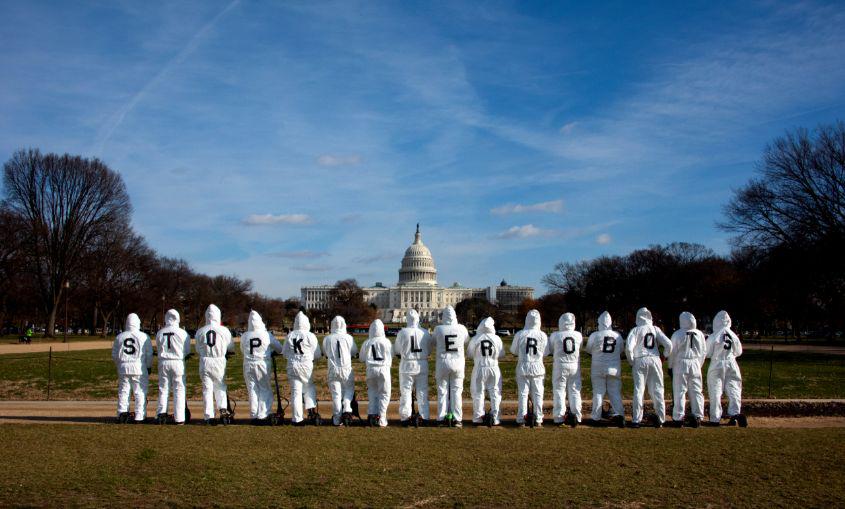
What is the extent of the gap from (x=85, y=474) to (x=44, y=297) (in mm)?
49694

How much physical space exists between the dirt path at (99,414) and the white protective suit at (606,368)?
1781 millimetres

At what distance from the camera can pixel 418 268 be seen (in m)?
189

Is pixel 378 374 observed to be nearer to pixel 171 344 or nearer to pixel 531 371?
pixel 531 371

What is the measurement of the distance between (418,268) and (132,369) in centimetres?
17666

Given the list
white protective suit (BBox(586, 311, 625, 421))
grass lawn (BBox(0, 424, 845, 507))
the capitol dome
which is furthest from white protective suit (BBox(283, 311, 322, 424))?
the capitol dome

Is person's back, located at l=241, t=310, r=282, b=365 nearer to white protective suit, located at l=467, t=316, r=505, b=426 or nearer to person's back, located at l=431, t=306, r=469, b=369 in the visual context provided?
person's back, located at l=431, t=306, r=469, b=369

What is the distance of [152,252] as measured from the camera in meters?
65.4

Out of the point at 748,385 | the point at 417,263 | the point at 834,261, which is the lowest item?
the point at 748,385

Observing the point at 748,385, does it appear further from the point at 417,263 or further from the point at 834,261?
the point at 417,263

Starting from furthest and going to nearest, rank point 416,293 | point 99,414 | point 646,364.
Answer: point 416,293 < point 99,414 < point 646,364

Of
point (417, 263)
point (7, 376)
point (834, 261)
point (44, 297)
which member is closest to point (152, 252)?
point (44, 297)

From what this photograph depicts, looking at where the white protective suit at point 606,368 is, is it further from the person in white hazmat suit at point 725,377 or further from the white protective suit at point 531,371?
the person in white hazmat suit at point 725,377

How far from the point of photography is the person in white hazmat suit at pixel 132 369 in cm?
1264

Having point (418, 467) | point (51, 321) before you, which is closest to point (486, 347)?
point (418, 467)
